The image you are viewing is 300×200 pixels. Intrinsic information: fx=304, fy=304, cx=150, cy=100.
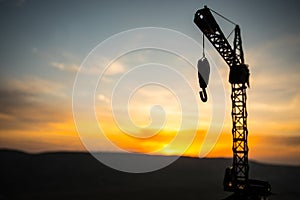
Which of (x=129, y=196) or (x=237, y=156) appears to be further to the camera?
(x=129, y=196)

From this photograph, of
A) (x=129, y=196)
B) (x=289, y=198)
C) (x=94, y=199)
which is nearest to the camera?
(x=94, y=199)

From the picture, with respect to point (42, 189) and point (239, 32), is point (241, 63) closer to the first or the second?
point (239, 32)

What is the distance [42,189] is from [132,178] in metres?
40.7

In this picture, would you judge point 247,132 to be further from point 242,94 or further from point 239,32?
point 239,32

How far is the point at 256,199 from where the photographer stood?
91.3 feet

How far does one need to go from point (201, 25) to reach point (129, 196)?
8778cm

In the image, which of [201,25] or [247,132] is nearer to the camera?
[201,25]

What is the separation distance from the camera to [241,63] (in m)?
31.4

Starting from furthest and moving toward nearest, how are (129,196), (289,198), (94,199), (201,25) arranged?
(289,198) → (129,196) → (94,199) → (201,25)

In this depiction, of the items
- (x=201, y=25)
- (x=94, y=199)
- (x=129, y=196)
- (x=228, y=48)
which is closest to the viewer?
(x=201, y=25)

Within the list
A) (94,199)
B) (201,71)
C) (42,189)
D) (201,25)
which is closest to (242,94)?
(201,71)

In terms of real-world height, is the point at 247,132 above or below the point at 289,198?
above

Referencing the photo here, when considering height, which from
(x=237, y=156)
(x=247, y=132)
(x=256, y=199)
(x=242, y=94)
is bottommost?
(x=256, y=199)

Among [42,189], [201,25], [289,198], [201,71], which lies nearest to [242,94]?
[201,71]
